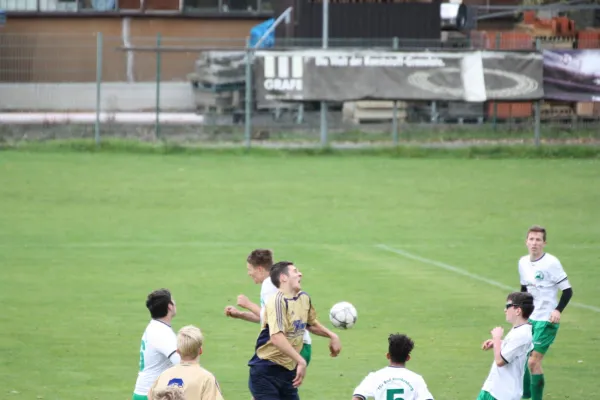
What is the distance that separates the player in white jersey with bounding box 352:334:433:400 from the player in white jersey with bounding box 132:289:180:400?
5.33 ft

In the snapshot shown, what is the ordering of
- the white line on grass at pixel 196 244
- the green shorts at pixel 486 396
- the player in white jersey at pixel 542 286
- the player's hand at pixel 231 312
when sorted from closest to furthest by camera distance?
the green shorts at pixel 486 396 < the player's hand at pixel 231 312 < the player in white jersey at pixel 542 286 < the white line on grass at pixel 196 244

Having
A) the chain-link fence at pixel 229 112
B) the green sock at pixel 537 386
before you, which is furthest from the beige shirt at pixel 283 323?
the chain-link fence at pixel 229 112

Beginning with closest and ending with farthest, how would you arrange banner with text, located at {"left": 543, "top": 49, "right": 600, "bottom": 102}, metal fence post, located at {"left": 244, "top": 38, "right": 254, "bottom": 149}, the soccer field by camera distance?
1. the soccer field
2. metal fence post, located at {"left": 244, "top": 38, "right": 254, "bottom": 149}
3. banner with text, located at {"left": 543, "top": 49, "right": 600, "bottom": 102}

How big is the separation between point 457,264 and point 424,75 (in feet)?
47.3

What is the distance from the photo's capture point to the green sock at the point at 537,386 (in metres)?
12.3

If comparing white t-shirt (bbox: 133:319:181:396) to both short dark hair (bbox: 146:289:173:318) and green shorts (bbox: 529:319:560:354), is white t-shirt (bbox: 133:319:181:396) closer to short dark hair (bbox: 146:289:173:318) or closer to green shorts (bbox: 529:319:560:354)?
short dark hair (bbox: 146:289:173:318)

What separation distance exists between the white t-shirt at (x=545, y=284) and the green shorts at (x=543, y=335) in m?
0.09

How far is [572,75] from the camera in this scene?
3450 cm

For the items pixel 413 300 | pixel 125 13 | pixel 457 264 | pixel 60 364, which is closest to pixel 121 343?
pixel 60 364

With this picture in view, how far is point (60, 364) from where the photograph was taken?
13.5 meters

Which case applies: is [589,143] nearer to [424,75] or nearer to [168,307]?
[424,75]

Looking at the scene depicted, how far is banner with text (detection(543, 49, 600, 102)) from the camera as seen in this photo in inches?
1346

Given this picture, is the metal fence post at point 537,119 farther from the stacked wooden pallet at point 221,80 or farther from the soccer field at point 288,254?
the stacked wooden pallet at point 221,80

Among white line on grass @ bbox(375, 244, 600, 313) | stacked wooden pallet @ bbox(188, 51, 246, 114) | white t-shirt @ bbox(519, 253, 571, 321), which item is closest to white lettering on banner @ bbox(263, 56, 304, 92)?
stacked wooden pallet @ bbox(188, 51, 246, 114)
